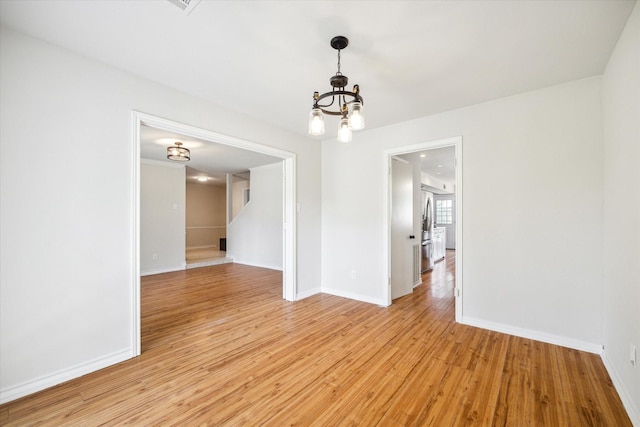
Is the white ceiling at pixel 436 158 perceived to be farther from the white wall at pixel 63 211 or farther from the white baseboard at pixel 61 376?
the white baseboard at pixel 61 376

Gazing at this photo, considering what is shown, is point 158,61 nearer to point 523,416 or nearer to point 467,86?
point 467,86

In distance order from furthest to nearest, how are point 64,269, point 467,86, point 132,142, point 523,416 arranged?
point 467,86 → point 132,142 → point 64,269 → point 523,416

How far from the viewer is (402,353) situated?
99.4 inches

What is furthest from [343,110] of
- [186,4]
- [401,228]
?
[401,228]

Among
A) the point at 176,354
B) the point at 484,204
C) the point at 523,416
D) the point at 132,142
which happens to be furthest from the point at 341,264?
the point at 132,142

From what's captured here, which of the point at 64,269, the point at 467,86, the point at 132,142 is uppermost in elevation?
the point at 467,86

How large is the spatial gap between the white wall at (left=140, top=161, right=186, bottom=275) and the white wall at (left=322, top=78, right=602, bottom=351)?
18.3 ft

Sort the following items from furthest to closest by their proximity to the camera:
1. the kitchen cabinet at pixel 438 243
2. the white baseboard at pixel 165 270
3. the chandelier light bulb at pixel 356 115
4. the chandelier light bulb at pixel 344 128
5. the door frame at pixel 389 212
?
the kitchen cabinet at pixel 438 243
the white baseboard at pixel 165 270
the door frame at pixel 389 212
the chandelier light bulb at pixel 344 128
the chandelier light bulb at pixel 356 115

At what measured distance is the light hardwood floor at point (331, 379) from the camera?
68.1 inches

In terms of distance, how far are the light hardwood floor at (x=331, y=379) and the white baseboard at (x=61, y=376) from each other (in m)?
0.06

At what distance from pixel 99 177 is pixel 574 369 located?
434cm

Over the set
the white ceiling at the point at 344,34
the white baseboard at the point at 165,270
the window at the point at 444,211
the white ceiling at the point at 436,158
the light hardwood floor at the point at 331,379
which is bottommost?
the white baseboard at the point at 165,270

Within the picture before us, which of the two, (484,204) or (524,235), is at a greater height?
(484,204)

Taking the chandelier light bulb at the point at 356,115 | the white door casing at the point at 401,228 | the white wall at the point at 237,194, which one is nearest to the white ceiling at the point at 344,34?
the chandelier light bulb at the point at 356,115
